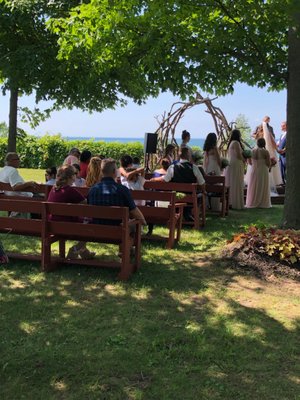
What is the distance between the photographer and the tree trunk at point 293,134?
639cm

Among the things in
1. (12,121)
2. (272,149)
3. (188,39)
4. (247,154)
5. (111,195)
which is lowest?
(111,195)

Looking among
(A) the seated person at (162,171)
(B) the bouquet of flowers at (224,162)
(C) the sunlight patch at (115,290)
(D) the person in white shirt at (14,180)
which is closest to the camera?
(C) the sunlight patch at (115,290)

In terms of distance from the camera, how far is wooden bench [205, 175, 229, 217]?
34.0 feet

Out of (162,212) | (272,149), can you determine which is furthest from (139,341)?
(272,149)

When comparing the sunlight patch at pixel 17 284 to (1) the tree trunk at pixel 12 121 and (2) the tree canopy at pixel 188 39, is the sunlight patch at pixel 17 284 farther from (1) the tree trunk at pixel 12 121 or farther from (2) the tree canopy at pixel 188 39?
(1) the tree trunk at pixel 12 121

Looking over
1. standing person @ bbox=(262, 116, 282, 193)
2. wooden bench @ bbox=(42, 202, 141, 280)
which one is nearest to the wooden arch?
standing person @ bbox=(262, 116, 282, 193)

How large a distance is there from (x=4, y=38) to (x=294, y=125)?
7.88 meters

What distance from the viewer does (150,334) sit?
4027mm

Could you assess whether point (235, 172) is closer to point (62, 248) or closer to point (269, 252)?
point (269, 252)

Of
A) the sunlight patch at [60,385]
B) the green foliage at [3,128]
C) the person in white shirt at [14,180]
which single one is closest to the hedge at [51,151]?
the green foliage at [3,128]

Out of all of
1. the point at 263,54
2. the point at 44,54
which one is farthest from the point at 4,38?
the point at 263,54

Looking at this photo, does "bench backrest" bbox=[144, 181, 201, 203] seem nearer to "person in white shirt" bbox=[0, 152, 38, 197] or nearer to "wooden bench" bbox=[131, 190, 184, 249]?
"wooden bench" bbox=[131, 190, 184, 249]

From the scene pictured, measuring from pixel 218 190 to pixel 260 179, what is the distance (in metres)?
1.90

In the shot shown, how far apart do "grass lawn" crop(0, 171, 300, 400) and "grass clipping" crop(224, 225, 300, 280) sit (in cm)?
20
